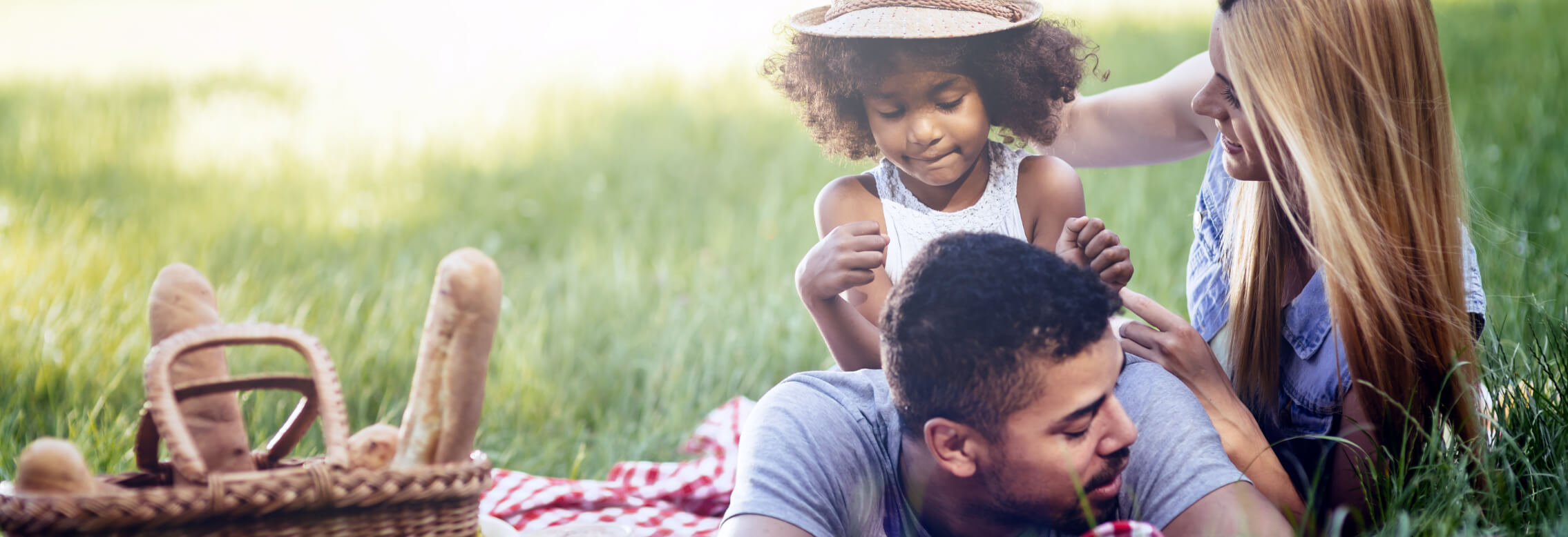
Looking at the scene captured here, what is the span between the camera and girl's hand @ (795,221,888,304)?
1.90 metres

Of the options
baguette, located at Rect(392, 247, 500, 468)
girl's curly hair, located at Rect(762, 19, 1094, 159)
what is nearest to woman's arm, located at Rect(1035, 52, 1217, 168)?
girl's curly hair, located at Rect(762, 19, 1094, 159)

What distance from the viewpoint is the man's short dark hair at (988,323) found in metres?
1.67

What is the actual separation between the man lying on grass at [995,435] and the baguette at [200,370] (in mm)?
796

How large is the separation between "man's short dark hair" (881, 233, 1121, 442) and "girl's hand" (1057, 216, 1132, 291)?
0.13 metres

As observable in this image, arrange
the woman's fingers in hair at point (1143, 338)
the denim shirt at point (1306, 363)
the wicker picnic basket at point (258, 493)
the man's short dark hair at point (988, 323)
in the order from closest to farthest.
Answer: the wicker picnic basket at point (258, 493) < the man's short dark hair at point (988, 323) < the woman's fingers in hair at point (1143, 338) < the denim shirt at point (1306, 363)

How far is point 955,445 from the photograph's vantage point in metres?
1.77

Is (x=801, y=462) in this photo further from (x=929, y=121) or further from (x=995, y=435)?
(x=929, y=121)

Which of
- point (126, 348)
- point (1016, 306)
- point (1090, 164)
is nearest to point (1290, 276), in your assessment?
point (1090, 164)

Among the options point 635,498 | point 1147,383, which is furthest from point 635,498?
point 1147,383

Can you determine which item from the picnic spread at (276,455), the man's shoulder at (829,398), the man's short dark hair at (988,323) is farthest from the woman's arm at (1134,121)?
the picnic spread at (276,455)

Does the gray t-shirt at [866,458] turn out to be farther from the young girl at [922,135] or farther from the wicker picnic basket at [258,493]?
the wicker picnic basket at [258,493]

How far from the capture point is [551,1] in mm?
10422

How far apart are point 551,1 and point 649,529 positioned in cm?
869

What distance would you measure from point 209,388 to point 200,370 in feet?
0.33
